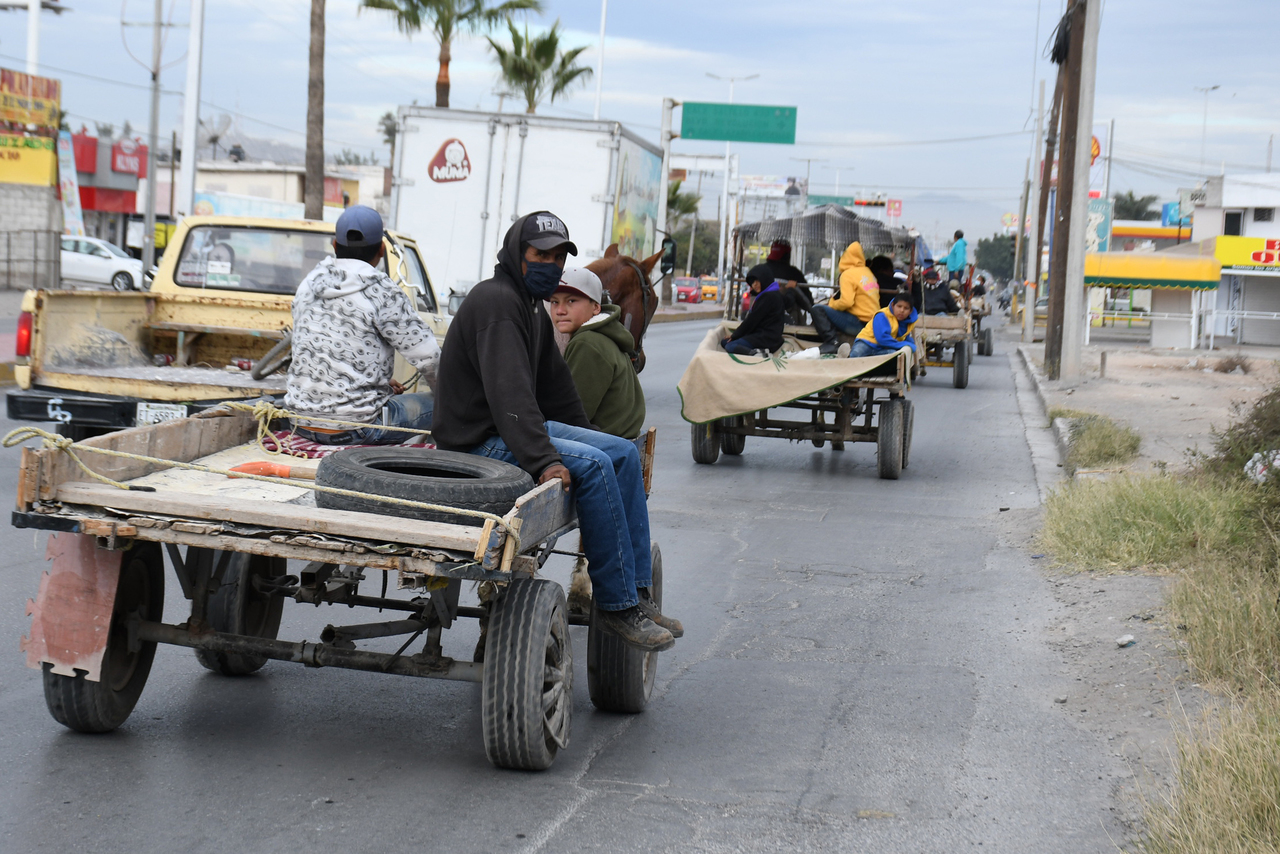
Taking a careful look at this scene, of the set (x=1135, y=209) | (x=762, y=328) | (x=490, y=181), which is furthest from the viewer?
(x=1135, y=209)

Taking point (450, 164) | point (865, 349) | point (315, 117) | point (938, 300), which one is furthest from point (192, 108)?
point (865, 349)

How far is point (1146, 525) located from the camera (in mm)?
8219

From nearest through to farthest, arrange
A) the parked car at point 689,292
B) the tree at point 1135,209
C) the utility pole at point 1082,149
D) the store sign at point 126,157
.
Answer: the utility pole at point 1082,149
the store sign at point 126,157
the parked car at point 689,292
the tree at point 1135,209

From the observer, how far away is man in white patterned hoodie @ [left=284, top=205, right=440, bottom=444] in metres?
6.02

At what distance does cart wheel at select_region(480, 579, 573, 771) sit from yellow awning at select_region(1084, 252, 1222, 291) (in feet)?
105

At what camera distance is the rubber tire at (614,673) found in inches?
200

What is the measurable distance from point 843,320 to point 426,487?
1045 centimetres

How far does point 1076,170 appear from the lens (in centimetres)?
2123

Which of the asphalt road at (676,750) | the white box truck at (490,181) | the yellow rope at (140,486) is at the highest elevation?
the white box truck at (490,181)

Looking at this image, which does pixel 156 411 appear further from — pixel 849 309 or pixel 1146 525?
pixel 849 309

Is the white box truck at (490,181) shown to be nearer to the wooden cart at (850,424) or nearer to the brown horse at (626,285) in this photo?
the wooden cart at (850,424)

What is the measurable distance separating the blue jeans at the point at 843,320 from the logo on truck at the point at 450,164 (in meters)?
5.49

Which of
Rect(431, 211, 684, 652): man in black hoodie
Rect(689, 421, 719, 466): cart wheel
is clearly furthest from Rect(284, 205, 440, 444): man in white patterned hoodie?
Rect(689, 421, 719, 466): cart wheel

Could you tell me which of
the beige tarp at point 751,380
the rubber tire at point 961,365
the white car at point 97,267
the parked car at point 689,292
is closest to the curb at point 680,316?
the parked car at point 689,292
